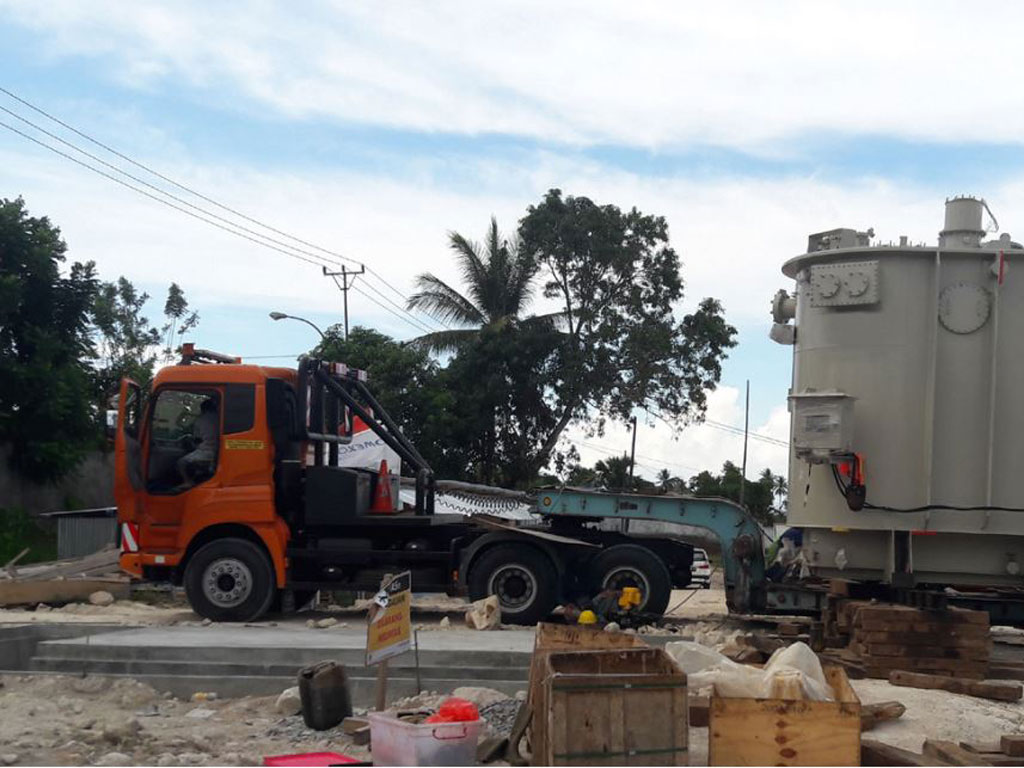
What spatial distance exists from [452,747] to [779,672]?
212 centimetres

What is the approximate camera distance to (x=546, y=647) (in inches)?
325

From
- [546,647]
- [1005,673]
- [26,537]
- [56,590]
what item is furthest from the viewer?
[26,537]

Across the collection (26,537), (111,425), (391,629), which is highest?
(111,425)

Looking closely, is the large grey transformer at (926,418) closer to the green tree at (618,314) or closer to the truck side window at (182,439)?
the truck side window at (182,439)

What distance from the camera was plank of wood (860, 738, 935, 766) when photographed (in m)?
6.98

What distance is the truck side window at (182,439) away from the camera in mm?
13922

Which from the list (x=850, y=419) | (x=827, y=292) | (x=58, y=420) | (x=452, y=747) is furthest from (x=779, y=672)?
(x=58, y=420)

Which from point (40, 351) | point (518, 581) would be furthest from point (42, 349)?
point (518, 581)

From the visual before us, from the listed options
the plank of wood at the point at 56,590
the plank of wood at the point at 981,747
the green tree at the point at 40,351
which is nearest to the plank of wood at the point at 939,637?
the plank of wood at the point at 981,747

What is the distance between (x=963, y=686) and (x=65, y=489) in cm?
2567

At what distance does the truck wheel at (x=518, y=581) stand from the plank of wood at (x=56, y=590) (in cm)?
620

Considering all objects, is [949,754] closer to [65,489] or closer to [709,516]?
[709,516]

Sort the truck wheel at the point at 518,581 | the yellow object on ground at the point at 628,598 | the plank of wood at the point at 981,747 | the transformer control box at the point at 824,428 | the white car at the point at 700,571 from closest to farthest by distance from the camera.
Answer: the plank of wood at the point at 981,747, the transformer control box at the point at 824,428, the yellow object on ground at the point at 628,598, the truck wheel at the point at 518,581, the white car at the point at 700,571

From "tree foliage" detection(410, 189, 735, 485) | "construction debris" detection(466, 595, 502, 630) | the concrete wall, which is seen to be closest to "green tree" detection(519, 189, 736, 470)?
"tree foliage" detection(410, 189, 735, 485)
